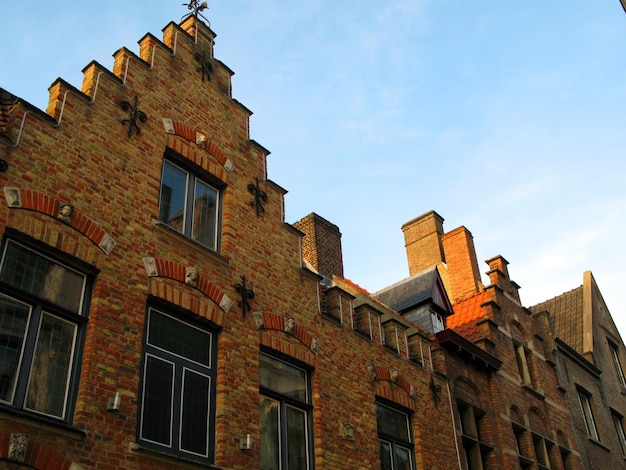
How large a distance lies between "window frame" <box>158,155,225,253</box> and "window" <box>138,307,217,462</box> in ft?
5.19

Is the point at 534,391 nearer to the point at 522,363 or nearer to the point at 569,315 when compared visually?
the point at 522,363

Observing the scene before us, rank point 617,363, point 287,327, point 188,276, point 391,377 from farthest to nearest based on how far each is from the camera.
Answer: point 617,363
point 391,377
point 287,327
point 188,276

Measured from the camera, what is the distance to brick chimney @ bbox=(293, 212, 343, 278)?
20.4m

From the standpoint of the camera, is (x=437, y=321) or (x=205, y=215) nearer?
(x=205, y=215)

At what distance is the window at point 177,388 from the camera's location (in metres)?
8.98

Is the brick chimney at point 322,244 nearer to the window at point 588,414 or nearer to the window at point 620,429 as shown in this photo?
the window at point 588,414

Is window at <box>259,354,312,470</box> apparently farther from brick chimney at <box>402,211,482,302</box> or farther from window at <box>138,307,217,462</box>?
brick chimney at <box>402,211,482,302</box>

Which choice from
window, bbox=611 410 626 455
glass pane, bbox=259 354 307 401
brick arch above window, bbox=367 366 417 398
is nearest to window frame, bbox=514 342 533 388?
brick arch above window, bbox=367 366 417 398

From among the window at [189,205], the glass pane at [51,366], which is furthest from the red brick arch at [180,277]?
the glass pane at [51,366]

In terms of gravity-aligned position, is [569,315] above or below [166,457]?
above

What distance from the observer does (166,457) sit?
862 cm

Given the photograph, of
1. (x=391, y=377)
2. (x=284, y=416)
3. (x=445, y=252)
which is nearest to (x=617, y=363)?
(x=445, y=252)

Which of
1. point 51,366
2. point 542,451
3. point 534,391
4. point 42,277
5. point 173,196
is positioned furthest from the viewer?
point 534,391

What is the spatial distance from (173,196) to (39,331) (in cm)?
360
